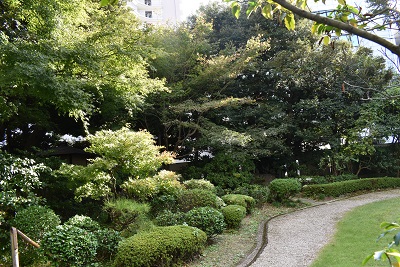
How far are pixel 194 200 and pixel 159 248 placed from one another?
296 centimetres

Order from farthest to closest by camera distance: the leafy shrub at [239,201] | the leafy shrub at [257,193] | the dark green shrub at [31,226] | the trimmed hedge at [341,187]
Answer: the trimmed hedge at [341,187] → the leafy shrub at [257,193] → the leafy shrub at [239,201] → the dark green shrub at [31,226]

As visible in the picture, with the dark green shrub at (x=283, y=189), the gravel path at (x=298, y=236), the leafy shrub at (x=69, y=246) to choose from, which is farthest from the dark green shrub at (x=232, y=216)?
the leafy shrub at (x=69, y=246)

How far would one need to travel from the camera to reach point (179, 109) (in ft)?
38.4

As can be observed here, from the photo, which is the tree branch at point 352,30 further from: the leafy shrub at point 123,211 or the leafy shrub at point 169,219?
the leafy shrub at point 169,219

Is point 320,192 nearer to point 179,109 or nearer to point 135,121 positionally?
point 179,109

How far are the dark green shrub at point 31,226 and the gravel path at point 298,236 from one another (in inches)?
137

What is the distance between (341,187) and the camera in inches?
488

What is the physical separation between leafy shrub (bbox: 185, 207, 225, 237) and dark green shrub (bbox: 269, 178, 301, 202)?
4.60 metres

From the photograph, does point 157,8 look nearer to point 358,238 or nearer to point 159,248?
point 358,238

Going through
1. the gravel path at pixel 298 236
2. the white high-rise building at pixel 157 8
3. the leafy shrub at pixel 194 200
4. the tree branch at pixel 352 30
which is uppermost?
the white high-rise building at pixel 157 8

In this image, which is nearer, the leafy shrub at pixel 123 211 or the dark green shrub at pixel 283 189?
the leafy shrub at pixel 123 211

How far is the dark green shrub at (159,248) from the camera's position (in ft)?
15.3

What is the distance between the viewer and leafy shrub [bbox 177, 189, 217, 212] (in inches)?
302

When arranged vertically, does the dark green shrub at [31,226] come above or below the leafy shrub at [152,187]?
below
